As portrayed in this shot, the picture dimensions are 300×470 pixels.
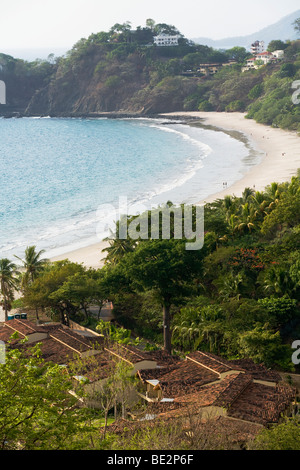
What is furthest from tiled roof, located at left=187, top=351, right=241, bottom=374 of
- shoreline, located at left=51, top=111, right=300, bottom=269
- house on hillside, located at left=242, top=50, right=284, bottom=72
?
house on hillside, located at left=242, top=50, right=284, bottom=72

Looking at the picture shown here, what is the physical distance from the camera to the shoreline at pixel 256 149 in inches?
1950

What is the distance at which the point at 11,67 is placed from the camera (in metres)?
181

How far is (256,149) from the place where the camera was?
8906 cm

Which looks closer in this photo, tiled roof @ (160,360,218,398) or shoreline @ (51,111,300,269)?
tiled roof @ (160,360,218,398)

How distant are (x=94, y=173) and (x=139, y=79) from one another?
8343 centimetres

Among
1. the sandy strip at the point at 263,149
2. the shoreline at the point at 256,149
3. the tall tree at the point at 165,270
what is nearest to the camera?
the tall tree at the point at 165,270

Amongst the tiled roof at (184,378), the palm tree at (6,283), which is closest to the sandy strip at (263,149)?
the palm tree at (6,283)

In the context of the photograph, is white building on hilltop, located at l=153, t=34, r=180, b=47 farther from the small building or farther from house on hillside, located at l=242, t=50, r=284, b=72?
house on hillside, located at l=242, t=50, r=284, b=72

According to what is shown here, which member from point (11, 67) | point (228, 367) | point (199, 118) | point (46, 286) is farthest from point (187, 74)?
point (228, 367)

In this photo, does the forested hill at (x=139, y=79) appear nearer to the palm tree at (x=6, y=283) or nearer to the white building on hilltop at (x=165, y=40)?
the white building on hilltop at (x=165, y=40)

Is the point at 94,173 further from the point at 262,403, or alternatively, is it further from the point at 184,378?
the point at 262,403

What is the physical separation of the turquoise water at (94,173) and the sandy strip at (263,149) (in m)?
2.10

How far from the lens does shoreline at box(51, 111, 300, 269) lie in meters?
49.5

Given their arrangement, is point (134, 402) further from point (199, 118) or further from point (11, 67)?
point (11, 67)
